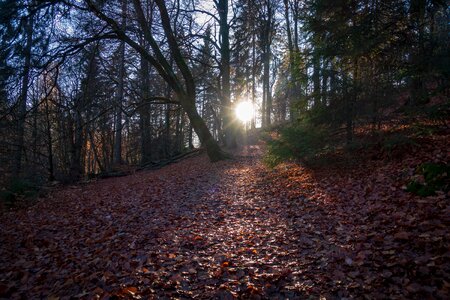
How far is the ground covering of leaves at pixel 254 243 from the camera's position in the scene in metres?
3.13

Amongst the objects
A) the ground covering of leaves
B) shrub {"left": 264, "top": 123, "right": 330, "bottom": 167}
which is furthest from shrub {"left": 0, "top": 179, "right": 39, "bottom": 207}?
shrub {"left": 264, "top": 123, "right": 330, "bottom": 167}

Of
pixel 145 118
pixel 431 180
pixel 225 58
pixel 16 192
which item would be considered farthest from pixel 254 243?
pixel 145 118

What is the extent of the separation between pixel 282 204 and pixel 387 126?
3.58 meters

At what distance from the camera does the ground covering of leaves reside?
10.3 feet

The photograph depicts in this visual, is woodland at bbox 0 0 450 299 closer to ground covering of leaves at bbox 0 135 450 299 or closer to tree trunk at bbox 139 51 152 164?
ground covering of leaves at bbox 0 135 450 299

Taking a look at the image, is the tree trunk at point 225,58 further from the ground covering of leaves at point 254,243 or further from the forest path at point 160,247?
the ground covering of leaves at point 254,243

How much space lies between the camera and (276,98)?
33.5 meters

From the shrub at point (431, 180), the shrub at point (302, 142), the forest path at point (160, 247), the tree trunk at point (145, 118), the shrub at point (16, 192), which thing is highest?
the tree trunk at point (145, 118)

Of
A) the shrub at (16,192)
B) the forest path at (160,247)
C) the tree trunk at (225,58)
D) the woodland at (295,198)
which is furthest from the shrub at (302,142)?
the shrub at (16,192)

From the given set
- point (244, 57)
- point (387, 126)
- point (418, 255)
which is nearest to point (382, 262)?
point (418, 255)

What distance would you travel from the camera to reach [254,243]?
4477mm

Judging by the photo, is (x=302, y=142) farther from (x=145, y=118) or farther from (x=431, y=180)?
(x=145, y=118)

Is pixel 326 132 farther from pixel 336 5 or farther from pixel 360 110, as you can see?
pixel 336 5

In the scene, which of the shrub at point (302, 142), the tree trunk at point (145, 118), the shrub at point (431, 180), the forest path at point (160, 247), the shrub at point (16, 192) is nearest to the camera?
the forest path at point (160, 247)
